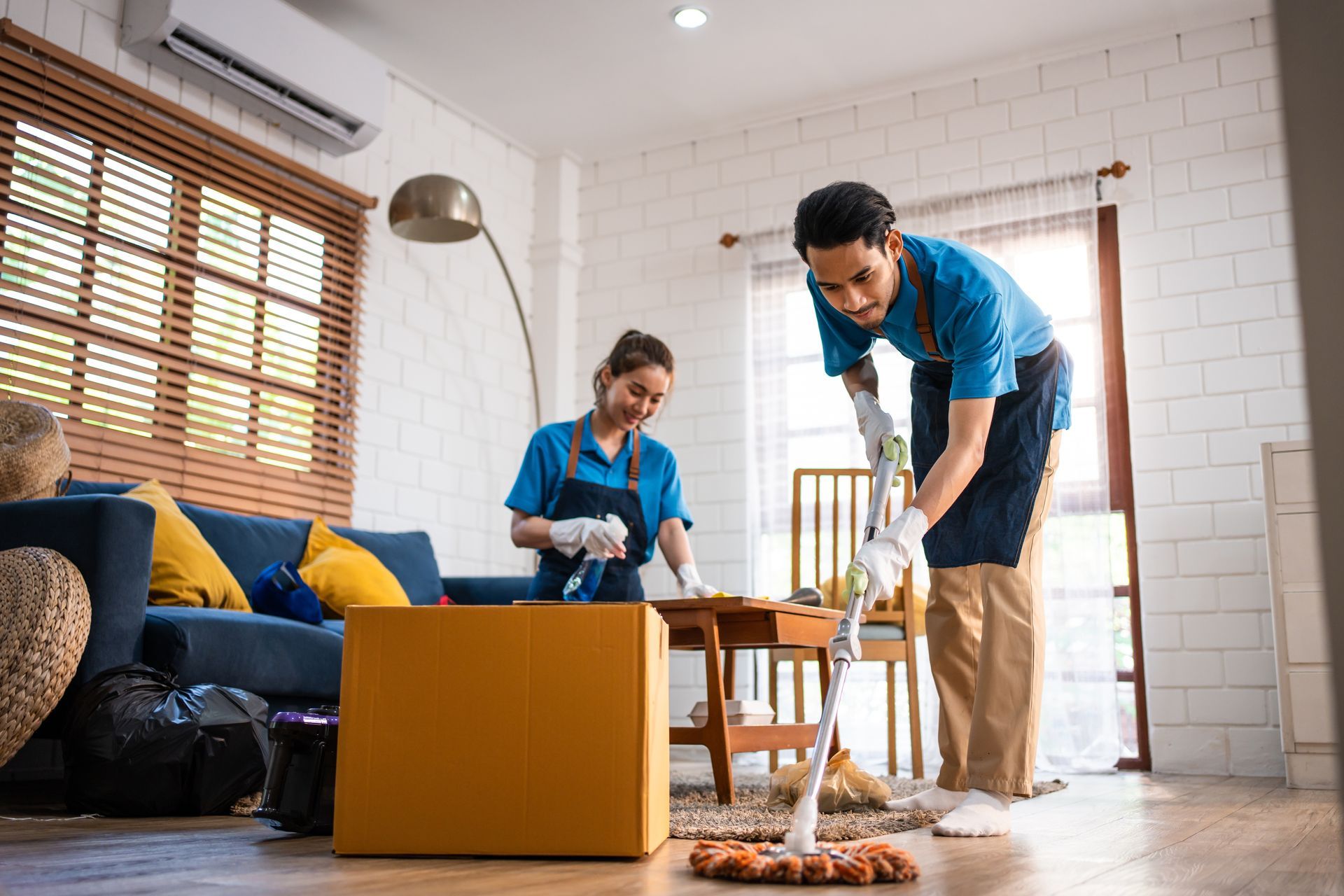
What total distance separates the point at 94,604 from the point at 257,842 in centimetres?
85

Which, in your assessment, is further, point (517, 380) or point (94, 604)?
point (517, 380)

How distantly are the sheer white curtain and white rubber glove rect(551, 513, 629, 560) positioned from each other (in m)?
1.72

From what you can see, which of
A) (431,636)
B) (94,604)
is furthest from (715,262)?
(431,636)

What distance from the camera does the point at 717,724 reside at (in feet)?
7.88

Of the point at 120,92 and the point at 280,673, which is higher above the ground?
the point at 120,92

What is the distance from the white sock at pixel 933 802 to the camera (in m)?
2.13

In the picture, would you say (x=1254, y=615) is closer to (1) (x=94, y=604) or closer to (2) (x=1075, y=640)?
(2) (x=1075, y=640)

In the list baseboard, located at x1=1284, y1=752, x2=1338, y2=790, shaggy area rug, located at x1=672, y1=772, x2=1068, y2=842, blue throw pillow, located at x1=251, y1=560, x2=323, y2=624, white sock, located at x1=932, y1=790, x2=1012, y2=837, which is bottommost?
baseboard, located at x1=1284, y1=752, x2=1338, y2=790

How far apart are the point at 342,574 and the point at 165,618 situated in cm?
89

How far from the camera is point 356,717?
155 centimetres

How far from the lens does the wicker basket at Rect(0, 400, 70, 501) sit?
262 centimetres

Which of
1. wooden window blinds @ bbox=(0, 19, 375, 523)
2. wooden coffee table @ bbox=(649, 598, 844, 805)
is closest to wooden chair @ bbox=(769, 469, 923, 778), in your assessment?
wooden coffee table @ bbox=(649, 598, 844, 805)

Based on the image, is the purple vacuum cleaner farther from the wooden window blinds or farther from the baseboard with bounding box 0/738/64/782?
the wooden window blinds

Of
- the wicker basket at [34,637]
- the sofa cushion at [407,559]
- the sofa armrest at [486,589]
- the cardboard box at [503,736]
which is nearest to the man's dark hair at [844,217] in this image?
the cardboard box at [503,736]
